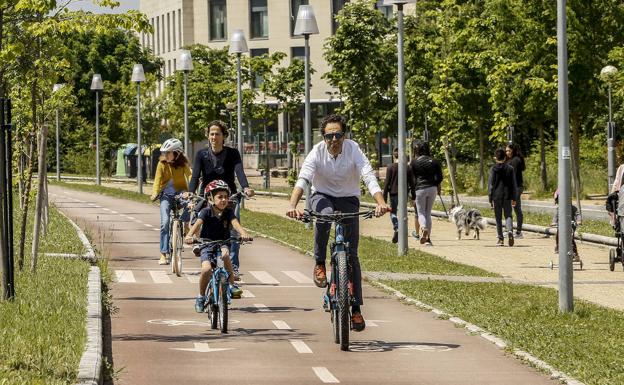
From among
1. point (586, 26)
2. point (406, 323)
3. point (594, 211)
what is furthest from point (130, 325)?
point (586, 26)

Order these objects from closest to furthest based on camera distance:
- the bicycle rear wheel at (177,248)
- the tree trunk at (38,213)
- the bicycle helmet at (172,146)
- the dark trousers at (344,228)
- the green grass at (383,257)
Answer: the dark trousers at (344,228), the tree trunk at (38,213), the bicycle rear wheel at (177,248), the bicycle helmet at (172,146), the green grass at (383,257)

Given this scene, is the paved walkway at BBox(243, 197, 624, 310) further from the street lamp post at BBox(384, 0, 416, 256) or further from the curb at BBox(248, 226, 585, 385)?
the curb at BBox(248, 226, 585, 385)

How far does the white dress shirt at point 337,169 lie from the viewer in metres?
13.9

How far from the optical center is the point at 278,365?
41.3 feet

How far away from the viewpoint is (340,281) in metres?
13.3

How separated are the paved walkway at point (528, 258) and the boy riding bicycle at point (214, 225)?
5.17m

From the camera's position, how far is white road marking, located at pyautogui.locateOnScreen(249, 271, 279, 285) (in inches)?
831

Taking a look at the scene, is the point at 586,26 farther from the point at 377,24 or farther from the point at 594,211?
the point at 377,24

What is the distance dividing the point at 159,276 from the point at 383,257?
200 inches

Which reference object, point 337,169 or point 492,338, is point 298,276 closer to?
point 492,338

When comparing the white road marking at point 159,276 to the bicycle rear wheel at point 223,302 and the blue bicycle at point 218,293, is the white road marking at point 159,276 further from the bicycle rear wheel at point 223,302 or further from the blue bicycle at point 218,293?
the bicycle rear wheel at point 223,302

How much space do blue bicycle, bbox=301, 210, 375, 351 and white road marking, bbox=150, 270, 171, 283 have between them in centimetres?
748

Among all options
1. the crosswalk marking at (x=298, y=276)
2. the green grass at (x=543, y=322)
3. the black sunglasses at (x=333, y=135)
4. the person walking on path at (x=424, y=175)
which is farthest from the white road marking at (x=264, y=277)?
the black sunglasses at (x=333, y=135)

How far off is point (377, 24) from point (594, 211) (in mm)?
22144
